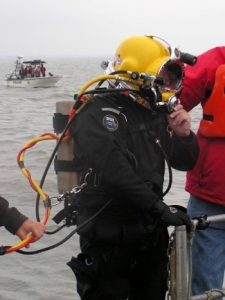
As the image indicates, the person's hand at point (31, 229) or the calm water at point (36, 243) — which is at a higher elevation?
the person's hand at point (31, 229)

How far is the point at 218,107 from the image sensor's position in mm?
3473

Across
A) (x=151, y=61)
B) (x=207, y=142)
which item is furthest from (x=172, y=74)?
(x=207, y=142)

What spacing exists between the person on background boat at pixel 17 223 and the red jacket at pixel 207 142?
43.5 inches

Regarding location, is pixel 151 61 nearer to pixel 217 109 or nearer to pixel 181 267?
pixel 217 109

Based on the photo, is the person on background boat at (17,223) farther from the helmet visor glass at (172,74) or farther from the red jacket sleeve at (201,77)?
the red jacket sleeve at (201,77)

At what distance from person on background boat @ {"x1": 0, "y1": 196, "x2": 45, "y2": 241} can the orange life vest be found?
119cm

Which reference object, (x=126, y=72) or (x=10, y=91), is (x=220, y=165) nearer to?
(x=126, y=72)

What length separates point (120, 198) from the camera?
3074 mm

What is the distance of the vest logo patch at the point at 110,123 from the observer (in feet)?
9.94

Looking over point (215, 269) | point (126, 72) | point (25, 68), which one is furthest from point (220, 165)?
point (25, 68)

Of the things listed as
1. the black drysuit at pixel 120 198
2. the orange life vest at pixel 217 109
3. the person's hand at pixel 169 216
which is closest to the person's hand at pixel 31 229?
the black drysuit at pixel 120 198

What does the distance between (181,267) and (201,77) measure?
1.14 meters

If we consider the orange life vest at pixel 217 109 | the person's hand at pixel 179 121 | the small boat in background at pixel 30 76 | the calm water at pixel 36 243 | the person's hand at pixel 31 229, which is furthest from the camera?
the small boat in background at pixel 30 76

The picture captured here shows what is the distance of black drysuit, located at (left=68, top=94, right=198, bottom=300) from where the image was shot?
301cm
